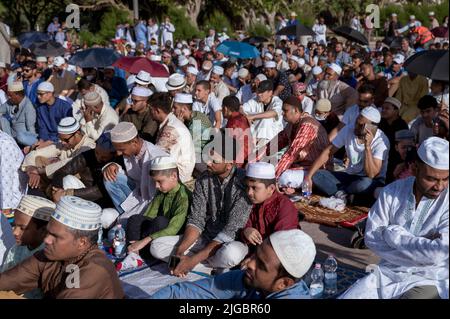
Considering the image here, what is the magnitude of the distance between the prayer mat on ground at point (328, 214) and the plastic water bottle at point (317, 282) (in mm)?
1592

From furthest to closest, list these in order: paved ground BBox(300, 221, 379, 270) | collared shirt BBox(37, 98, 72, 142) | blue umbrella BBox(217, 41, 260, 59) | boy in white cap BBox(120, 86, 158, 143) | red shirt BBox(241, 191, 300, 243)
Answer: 1. blue umbrella BBox(217, 41, 260, 59)
2. collared shirt BBox(37, 98, 72, 142)
3. boy in white cap BBox(120, 86, 158, 143)
4. paved ground BBox(300, 221, 379, 270)
5. red shirt BBox(241, 191, 300, 243)

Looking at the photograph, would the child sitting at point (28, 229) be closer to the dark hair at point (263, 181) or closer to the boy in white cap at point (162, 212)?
the boy in white cap at point (162, 212)

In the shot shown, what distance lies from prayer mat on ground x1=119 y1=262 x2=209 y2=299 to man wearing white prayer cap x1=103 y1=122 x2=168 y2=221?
0.80 m

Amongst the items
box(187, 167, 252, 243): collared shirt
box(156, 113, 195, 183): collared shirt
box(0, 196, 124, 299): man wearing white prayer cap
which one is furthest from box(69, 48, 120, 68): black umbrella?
box(0, 196, 124, 299): man wearing white prayer cap

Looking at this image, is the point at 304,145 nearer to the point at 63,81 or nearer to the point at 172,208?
the point at 172,208

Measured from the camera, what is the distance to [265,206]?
14.8 feet

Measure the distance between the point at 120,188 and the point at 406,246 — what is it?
9.90ft

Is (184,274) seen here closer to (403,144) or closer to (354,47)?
(403,144)

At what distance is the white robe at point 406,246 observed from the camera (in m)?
3.54

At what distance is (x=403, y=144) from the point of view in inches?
246

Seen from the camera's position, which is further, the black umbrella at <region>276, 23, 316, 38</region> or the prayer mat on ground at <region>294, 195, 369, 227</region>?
the black umbrella at <region>276, 23, 316, 38</region>

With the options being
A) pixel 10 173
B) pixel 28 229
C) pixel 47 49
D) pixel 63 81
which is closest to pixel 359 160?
pixel 10 173

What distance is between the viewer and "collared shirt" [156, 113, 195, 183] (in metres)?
5.95

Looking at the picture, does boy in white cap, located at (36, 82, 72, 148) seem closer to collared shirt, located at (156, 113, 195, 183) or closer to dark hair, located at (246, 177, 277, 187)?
collared shirt, located at (156, 113, 195, 183)
